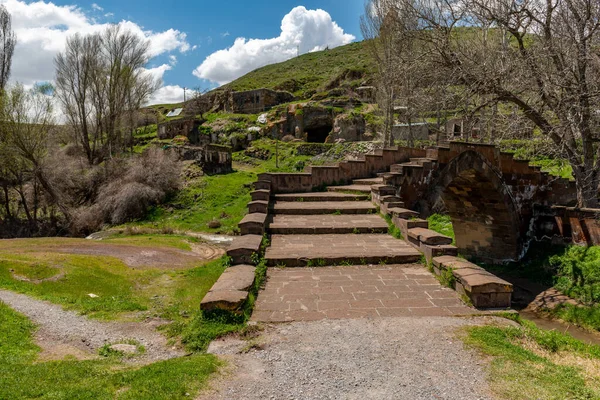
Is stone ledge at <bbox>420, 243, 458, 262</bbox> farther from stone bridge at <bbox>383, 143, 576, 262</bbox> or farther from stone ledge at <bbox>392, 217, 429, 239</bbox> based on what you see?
stone bridge at <bbox>383, 143, 576, 262</bbox>

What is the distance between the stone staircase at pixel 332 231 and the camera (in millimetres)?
6820

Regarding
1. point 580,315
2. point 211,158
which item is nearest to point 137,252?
point 580,315

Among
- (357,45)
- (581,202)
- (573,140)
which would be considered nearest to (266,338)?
(573,140)

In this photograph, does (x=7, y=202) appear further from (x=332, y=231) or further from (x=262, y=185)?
(x=332, y=231)

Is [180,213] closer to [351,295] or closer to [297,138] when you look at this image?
[297,138]

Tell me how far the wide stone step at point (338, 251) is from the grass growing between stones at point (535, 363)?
245cm

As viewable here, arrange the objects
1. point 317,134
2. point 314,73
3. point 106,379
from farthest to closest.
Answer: point 314,73
point 317,134
point 106,379

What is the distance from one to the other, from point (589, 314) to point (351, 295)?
35.6 feet

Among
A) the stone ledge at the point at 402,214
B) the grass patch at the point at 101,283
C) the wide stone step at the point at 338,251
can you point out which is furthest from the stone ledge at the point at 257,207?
the stone ledge at the point at 402,214

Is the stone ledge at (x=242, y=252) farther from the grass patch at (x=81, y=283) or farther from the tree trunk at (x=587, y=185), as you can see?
the tree trunk at (x=587, y=185)

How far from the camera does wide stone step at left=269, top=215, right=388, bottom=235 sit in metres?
8.52

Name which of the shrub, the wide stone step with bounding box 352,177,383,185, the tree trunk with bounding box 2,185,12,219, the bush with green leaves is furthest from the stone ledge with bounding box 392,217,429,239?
the tree trunk with bounding box 2,185,12,219

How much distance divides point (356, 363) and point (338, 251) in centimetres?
354

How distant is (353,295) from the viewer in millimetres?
5379
